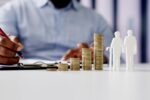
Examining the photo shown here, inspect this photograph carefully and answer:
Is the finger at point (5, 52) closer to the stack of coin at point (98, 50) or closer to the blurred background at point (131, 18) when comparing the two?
the stack of coin at point (98, 50)

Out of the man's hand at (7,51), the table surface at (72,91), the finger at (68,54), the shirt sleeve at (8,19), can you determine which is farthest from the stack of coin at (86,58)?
the shirt sleeve at (8,19)

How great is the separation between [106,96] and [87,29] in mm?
1497

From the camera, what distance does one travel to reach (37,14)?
1.96m

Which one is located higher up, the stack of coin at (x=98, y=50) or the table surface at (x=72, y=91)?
the stack of coin at (x=98, y=50)

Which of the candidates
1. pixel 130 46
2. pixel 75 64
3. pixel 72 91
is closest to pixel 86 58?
pixel 75 64

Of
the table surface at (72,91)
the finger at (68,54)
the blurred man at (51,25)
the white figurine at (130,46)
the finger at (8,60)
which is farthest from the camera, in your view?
the blurred man at (51,25)

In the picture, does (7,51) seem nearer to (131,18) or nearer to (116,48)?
(116,48)

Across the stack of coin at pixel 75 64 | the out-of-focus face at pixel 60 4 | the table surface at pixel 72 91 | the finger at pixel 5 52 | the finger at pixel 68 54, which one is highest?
the out-of-focus face at pixel 60 4

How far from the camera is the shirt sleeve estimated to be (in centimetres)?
190

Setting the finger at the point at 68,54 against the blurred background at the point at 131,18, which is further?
the blurred background at the point at 131,18

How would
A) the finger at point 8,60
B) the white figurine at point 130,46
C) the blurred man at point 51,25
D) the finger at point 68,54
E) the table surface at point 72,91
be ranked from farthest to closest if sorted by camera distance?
the blurred man at point 51,25 < the finger at point 68,54 < the finger at point 8,60 < the white figurine at point 130,46 < the table surface at point 72,91

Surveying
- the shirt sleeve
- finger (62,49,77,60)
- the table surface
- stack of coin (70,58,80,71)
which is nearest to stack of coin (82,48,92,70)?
stack of coin (70,58,80,71)

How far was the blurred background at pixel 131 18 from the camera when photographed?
1943 millimetres

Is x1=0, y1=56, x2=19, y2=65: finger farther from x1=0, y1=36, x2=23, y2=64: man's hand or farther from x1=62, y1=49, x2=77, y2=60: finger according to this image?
x1=62, y1=49, x2=77, y2=60: finger
